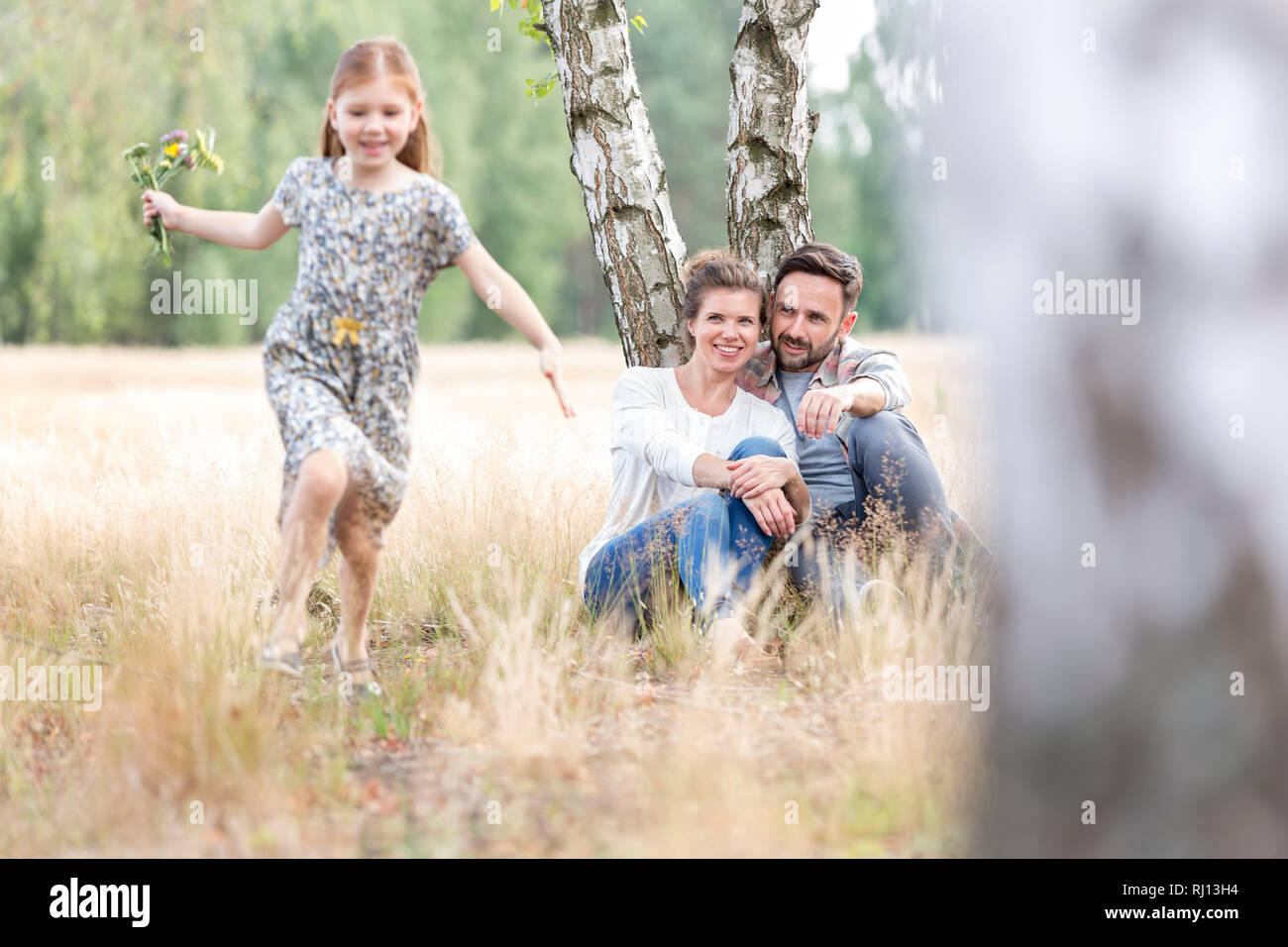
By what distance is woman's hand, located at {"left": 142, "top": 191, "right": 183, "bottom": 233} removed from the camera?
3043 millimetres

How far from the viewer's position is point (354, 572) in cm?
313

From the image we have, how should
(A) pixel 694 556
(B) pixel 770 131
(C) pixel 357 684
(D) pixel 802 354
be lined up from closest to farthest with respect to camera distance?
1. (C) pixel 357 684
2. (A) pixel 694 556
3. (D) pixel 802 354
4. (B) pixel 770 131

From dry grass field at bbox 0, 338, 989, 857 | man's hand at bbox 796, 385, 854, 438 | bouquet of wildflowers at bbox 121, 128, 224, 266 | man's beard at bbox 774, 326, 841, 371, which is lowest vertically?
dry grass field at bbox 0, 338, 989, 857

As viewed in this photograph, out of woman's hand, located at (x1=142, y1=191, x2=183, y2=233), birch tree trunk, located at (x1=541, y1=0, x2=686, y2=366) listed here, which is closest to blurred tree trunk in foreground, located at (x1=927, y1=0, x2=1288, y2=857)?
woman's hand, located at (x1=142, y1=191, x2=183, y2=233)

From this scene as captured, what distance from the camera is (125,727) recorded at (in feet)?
8.93

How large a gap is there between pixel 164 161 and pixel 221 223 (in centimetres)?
38

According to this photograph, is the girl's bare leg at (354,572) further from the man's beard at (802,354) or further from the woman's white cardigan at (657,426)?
the man's beard at (802,354)

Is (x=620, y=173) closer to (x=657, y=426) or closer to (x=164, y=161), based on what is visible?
(x=657, y=426)

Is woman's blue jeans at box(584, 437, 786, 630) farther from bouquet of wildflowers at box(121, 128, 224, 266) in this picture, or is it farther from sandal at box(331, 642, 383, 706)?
bouquet of wildflowers at box(121, 128, 224, 266)

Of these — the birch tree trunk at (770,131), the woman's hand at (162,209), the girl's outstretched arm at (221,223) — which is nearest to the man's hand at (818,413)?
the birch tree trunk at (770,131)

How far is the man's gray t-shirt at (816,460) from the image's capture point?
4047mm

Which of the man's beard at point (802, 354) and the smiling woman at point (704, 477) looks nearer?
the smiling woman at point (704, 477)

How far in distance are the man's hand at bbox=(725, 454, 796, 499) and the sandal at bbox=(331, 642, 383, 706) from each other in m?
1.27

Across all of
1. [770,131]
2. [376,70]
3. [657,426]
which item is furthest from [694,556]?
[770,131]
